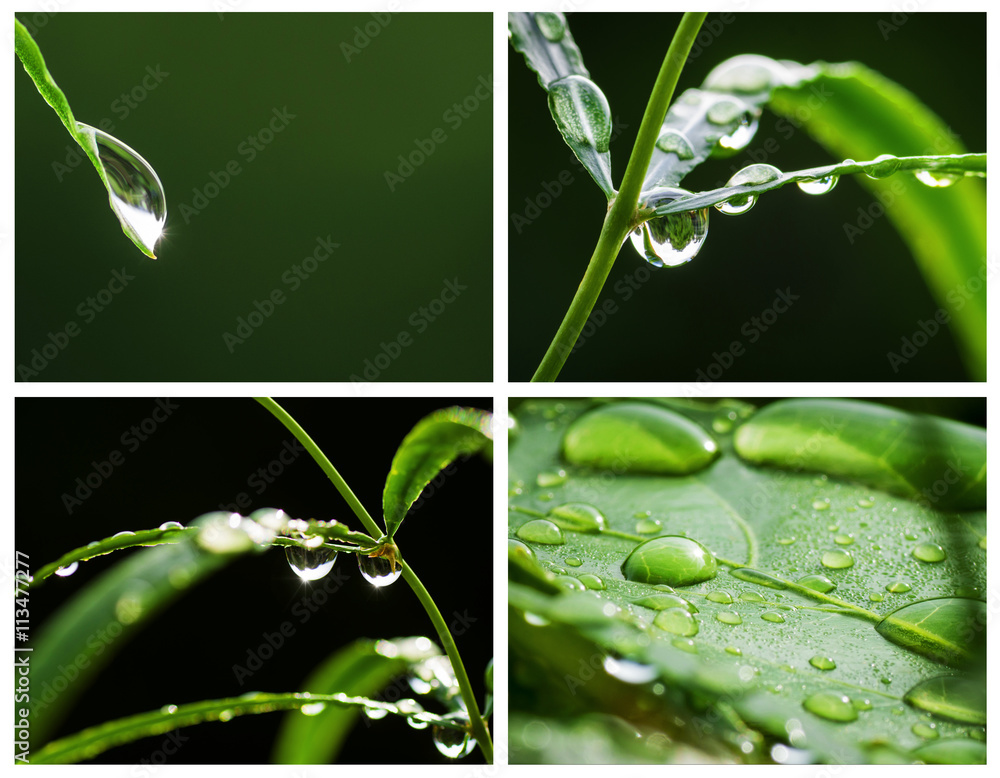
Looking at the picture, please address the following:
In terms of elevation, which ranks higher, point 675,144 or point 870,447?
point 675,144

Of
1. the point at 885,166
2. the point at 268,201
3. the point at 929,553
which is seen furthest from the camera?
the point at 268,201

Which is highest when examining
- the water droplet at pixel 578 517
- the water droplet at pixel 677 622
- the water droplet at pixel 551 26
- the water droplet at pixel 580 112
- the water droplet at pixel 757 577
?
the water droplet at pixel 551 26

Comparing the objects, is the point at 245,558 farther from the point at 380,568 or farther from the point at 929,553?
the point at 929,553

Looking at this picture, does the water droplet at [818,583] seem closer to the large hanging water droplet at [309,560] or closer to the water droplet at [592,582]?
the water droplet at [592,582]

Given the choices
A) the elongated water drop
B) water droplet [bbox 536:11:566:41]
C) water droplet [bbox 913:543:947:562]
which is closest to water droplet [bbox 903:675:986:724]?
water droplet [bbox 913:543:947:562]

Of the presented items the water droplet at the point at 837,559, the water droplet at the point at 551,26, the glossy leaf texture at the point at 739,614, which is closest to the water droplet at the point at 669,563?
the glossy leaf texture at the point at 739,614

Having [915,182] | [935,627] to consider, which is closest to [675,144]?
[915,182]

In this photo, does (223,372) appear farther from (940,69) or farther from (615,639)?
(940,69)
